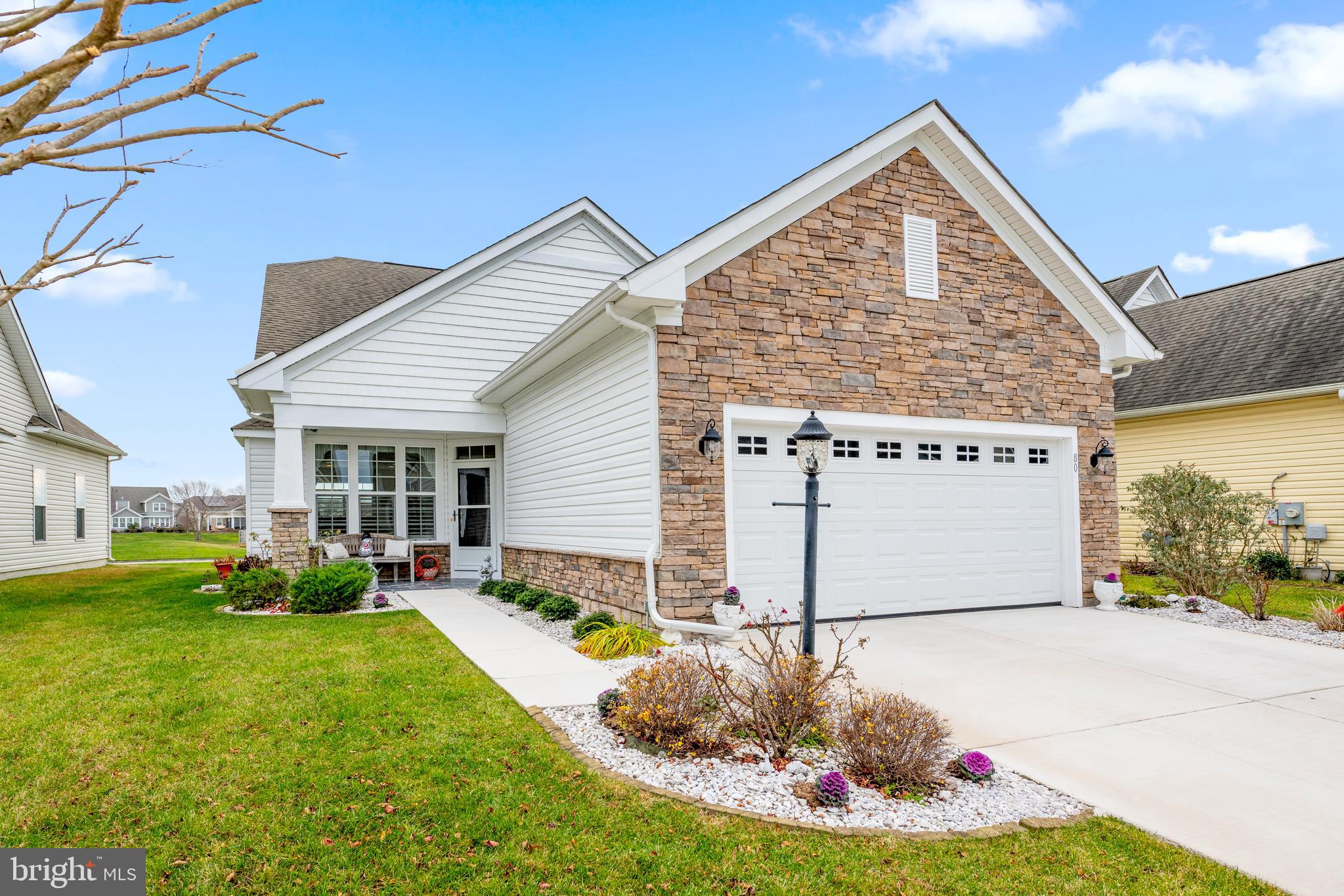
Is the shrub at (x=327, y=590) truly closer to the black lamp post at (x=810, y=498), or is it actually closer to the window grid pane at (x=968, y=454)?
the black lamp post at (x=810, y=498)

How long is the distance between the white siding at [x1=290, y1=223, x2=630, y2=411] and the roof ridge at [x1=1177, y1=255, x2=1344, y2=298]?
14622 millimetres

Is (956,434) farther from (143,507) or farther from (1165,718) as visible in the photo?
(143,507)

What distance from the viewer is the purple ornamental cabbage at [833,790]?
407 centimetres

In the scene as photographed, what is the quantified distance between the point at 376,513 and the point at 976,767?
1275cm

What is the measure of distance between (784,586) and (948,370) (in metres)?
3.64

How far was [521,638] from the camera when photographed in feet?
28.6

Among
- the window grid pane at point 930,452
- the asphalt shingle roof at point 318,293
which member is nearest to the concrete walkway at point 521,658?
the window grid pane at point 930,452

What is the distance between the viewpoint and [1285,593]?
41.5 ft

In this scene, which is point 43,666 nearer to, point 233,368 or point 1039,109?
point 233,368

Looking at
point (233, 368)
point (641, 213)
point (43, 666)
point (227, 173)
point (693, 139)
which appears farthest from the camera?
point (641, 213)

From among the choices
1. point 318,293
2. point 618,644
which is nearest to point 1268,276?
point 618,644

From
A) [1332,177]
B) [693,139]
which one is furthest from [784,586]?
[1332,177]

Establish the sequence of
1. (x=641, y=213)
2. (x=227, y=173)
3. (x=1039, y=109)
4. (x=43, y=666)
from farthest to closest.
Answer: (x=641, y=213) → (x=1039, y=109) → (x=43, y=666) → (x=227, y=173)

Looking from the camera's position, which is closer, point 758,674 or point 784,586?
point 758,674
